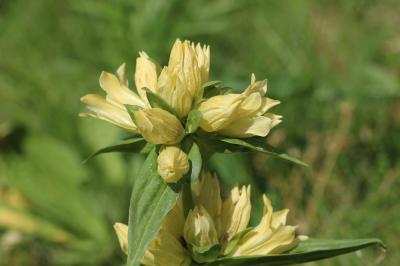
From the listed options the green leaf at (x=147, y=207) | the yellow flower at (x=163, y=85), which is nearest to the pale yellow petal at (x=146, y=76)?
the yellow flower at (x=163, y=85)

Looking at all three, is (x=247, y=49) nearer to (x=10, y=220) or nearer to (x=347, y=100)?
(x=347, y=100)

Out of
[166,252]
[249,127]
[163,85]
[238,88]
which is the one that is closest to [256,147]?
[249,127]

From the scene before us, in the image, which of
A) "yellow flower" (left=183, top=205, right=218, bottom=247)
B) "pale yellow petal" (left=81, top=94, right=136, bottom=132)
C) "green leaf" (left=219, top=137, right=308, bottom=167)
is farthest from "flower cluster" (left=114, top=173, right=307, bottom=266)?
"pale yellow petal" (left=81, top=94, right=136, bottom=132)

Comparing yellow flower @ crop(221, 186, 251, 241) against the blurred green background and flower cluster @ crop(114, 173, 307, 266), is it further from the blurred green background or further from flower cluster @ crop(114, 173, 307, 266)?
the blurred green background

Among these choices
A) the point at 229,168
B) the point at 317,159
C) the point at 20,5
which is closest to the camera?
the point at 229,168

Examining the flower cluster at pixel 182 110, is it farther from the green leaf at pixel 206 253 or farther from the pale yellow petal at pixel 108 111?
the green leaf at pixel 206 253

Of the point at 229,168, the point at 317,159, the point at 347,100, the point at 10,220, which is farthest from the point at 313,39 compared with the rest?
the point at 10,220
